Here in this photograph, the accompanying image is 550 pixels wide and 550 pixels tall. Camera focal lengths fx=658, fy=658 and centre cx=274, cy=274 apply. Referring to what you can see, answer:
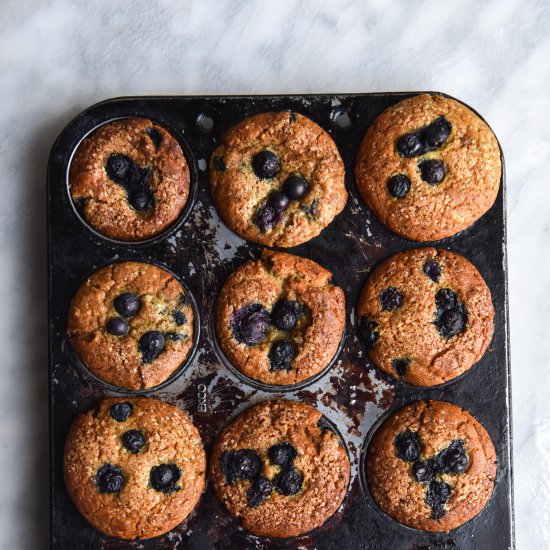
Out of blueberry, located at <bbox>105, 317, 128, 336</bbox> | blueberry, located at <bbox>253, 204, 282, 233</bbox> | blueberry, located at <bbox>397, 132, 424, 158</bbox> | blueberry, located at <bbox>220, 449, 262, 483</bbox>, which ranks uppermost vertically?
blueberry, located at <bbox>397, 132, 424, 158</bbox>

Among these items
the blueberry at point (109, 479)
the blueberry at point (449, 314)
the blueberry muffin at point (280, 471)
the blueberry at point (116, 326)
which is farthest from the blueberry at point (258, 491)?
the blueberry at point (449, 314)

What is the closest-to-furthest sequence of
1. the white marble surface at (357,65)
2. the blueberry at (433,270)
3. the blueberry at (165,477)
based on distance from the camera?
the blueberry at (165,477), the blueberry at (433,270), the white marble surface at (357,65)

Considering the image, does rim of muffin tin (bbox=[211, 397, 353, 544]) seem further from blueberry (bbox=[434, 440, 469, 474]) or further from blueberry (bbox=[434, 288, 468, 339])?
blueberry (bbox=[434, 288, 468, 339])

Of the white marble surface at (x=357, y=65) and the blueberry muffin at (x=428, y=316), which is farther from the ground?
the white marble surface at (x=357, y=65)

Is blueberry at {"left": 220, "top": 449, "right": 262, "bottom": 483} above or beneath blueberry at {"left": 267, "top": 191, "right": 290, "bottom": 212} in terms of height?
beneath

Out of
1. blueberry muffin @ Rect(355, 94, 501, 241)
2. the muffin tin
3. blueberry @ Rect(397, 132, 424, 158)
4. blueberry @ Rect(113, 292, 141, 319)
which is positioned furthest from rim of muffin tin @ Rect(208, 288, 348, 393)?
blueberry @ Rect(397, 132, 424, 158)

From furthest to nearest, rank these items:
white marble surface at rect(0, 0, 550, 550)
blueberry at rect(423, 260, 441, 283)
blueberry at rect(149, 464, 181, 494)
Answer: white marble surface at rect(0, 0, 550, 550)
blueberry at rect(423, 260, 441, 283)
blueberry at rect(149, 464, 181, 494)

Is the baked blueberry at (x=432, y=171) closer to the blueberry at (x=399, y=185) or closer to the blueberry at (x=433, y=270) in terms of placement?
the blueberry at (x=399, y=185)
